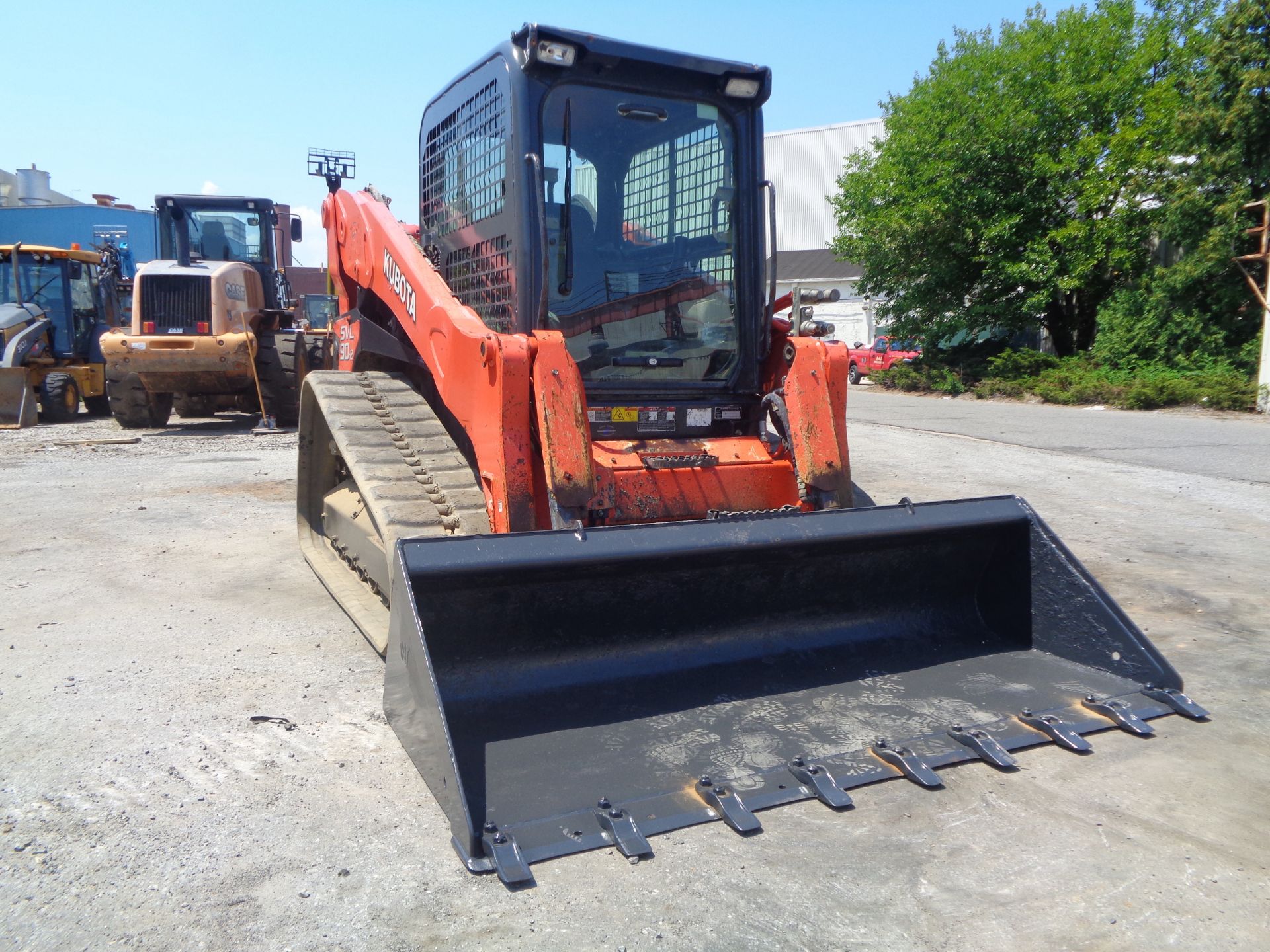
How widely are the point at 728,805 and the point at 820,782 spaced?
346 mm

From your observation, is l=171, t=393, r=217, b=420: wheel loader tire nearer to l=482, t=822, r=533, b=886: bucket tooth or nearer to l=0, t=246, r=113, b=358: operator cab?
l=0, t=246, r=113, b=358: operator cab

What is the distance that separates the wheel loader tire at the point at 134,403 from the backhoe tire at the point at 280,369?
1.59 m

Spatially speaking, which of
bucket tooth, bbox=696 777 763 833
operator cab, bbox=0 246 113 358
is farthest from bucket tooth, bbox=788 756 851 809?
operator cab, bbox=0 246 113 358

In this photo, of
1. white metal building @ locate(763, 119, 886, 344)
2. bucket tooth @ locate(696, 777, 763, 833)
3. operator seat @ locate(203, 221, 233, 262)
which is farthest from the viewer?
white metal building @ locate(763, 119, 886, 344)

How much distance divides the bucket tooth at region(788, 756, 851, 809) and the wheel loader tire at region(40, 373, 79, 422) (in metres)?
15.2

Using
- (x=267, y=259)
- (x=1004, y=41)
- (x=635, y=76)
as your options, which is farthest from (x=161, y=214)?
(x=1004, y=41)

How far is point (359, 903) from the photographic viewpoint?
8.70ft

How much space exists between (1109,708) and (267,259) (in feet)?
44.8

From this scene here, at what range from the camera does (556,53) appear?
4.43 meters

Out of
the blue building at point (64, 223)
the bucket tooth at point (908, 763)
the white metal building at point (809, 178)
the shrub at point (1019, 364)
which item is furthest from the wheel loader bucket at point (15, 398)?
the white metal building at point (809, 178)

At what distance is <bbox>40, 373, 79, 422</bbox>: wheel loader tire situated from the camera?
1511 centimetres

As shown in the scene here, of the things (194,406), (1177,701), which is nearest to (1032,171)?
(194,406)

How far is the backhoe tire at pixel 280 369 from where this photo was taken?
1354 centimetres

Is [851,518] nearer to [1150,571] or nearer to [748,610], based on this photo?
[748,610]
